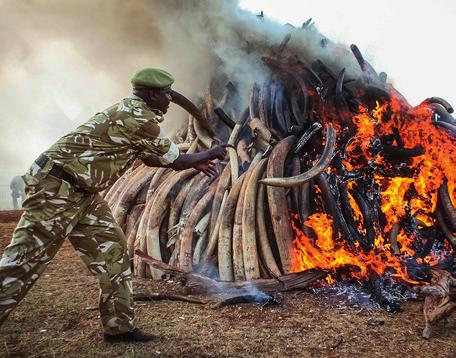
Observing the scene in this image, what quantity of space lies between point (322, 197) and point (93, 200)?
102 inches

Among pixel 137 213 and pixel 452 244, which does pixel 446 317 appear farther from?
pixel 137 213

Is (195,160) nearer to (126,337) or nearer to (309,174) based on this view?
(309,174)

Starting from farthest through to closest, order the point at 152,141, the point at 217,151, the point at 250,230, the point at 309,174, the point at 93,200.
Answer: the point at 250,230 < the point at 309,174 < the point at 217,151 < the point at 93,200 < the point at 152,141

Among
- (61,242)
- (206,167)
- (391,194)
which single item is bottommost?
(61,242)

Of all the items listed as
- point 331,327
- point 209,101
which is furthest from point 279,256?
point 209,101

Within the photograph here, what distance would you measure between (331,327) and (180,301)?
1.54 m

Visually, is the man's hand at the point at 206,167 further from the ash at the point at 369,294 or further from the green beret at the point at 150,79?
the ash at the point at 369,294

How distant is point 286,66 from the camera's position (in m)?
5.93

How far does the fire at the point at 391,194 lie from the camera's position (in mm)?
4105

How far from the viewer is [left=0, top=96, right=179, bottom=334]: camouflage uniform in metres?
2.70

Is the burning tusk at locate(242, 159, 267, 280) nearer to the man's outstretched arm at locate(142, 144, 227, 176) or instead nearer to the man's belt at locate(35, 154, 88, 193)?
the man's outstretched arm at locate(142, 144, 227, 176)

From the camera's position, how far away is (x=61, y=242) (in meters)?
2.90

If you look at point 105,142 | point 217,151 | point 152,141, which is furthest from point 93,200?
point 217,151

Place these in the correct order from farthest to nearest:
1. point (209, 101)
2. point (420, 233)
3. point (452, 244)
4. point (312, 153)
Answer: point (209, 101)
point (312, 153)
point (420, 233)
point (452, 244)
